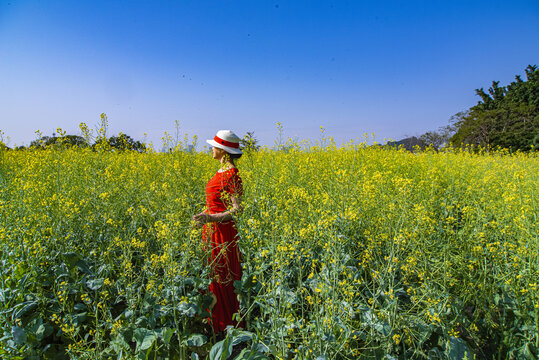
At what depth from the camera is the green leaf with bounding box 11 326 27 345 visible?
5.18ft

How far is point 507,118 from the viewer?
22.3m

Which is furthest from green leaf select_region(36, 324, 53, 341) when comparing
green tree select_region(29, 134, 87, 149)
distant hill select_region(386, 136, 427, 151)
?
distant hill select_region(386, 136, 427, 151)

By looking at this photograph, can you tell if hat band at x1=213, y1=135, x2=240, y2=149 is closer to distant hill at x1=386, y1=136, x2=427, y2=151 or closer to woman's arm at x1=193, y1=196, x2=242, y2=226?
woman's arm at x1=193, y1=196, x2=242, y2=226

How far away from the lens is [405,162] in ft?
20.4

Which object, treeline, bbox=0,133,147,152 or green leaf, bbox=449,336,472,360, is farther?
treeline, bbox=0,133,147,152

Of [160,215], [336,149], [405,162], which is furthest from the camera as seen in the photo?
[336,149]

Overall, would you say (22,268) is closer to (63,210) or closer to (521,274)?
(63,210)

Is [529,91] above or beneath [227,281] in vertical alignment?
above

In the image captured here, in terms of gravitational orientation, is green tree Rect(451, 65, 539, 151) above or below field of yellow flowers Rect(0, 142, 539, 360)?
above

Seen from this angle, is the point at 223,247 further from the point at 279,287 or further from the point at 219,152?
the point at 219,152

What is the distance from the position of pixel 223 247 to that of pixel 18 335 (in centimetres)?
127

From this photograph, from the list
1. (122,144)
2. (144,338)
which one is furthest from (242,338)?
(122,144)

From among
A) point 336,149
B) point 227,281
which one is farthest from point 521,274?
point 336,149

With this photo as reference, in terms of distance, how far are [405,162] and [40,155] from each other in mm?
6916
